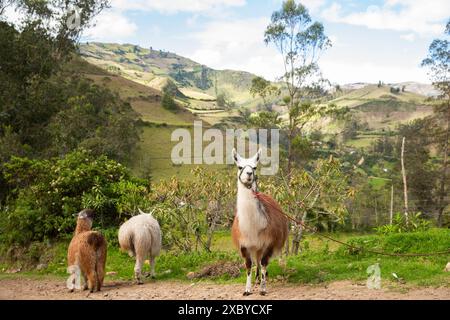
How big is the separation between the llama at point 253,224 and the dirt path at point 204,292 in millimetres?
633

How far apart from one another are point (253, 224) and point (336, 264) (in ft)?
11.2

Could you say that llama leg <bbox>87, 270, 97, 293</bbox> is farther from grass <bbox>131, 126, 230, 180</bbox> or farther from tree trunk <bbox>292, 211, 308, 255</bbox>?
grass <bbox>131, 126, 230, 180</bbox>

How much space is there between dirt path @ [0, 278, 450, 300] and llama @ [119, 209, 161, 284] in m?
0.56

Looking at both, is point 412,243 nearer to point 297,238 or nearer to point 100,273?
point 297,238

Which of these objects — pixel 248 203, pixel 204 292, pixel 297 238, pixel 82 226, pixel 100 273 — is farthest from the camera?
pixel 297 238

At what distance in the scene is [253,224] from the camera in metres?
7.98

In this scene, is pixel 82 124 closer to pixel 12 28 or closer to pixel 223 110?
pixel 12 28

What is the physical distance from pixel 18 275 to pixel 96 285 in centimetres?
478

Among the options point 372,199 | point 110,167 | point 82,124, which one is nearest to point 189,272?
point 110,167

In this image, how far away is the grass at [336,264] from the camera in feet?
29.2

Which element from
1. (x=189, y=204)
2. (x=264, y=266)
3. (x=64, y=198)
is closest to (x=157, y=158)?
(x=189, y=204)

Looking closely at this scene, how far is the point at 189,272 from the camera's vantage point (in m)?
10.7
